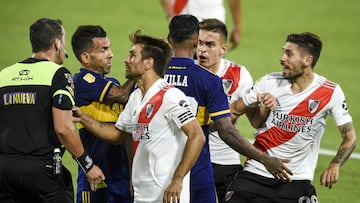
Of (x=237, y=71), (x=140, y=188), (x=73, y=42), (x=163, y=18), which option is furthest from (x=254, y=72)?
(x=140, y=188)

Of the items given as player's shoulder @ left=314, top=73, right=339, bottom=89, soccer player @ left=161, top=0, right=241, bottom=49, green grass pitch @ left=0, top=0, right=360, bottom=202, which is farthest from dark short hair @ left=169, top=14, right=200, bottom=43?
green grass pitch @ left=0, top=0, right=360, bottom=202

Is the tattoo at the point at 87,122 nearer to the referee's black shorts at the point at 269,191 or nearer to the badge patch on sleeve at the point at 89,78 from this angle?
the badge patch on sleeve at the point at 89,78

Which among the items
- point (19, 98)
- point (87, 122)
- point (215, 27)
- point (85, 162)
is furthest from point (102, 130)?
point (215, 27)

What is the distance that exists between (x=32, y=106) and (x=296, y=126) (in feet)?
9.34

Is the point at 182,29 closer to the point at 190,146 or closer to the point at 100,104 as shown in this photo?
the point at 100,104

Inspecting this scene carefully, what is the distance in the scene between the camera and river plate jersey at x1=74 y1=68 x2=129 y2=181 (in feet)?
30.4

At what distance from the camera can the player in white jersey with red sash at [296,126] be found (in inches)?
380

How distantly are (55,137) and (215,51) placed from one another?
225 cm

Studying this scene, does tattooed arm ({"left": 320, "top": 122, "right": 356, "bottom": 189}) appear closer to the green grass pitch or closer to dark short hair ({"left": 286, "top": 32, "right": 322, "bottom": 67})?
dark short hair ({"left": 286, "top": 32, "right": 322, "bottom": 67})

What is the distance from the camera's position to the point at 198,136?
7.99 m

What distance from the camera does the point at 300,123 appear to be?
972cm

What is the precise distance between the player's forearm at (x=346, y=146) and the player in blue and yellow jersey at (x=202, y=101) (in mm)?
839

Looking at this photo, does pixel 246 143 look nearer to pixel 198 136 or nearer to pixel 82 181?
pixel 198 136

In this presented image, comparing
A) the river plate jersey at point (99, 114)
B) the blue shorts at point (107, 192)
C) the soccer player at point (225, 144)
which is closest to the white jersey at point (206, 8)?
the soccer player at point (225, 144)
